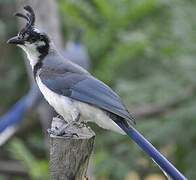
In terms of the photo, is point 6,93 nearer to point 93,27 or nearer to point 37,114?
point 37,114

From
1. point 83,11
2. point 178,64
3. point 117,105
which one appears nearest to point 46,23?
point 83,11

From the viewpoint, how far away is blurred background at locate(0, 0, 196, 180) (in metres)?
5.07

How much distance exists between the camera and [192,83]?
5.09m

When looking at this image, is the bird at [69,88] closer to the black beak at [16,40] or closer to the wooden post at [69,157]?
the black beak at [16,40]

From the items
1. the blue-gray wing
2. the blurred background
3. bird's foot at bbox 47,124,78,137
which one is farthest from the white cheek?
the blurred background

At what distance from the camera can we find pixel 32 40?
11.2 ft

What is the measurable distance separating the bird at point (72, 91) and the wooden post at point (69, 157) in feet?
0.35

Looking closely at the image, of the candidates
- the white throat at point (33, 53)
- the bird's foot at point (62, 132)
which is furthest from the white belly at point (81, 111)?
the white throat at point (33, 53)

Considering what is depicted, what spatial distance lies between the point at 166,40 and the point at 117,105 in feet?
8.06

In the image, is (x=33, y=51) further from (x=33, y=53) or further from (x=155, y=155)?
(x=155, y=155)

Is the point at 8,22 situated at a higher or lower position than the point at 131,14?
lower

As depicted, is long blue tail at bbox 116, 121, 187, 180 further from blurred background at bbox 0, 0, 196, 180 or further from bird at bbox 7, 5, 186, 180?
blurred background at bbox 0, 0, 196, 180

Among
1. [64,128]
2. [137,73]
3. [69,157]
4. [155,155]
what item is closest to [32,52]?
[64,128]

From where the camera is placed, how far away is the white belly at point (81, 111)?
3.25 m
